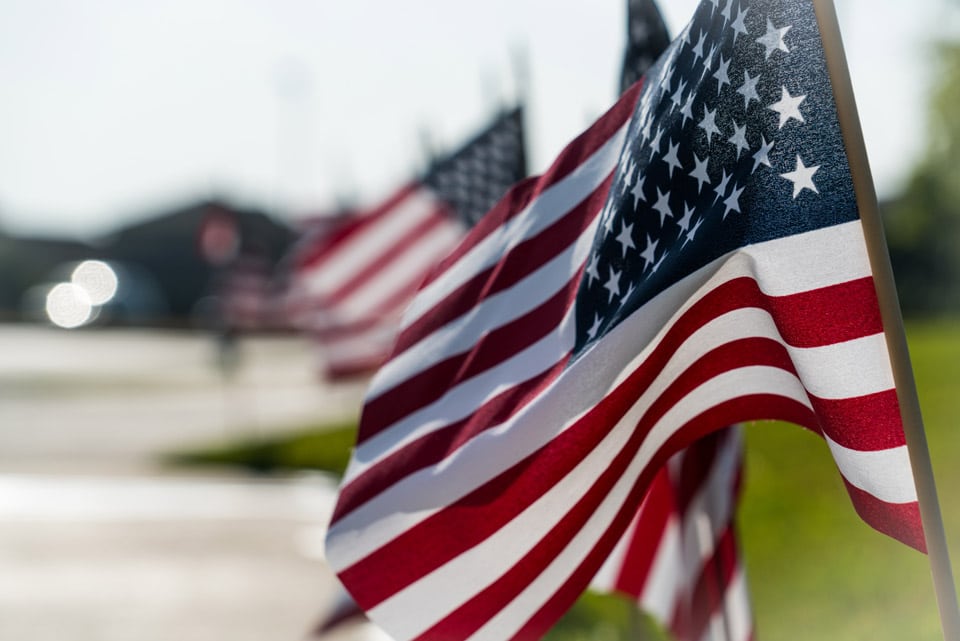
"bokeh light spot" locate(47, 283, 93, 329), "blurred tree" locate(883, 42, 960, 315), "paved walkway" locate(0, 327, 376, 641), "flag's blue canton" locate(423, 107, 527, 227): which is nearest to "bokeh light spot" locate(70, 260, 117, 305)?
"bokeh light spot" locate(47, 283, 93, 329)

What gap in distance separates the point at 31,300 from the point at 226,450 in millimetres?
41545

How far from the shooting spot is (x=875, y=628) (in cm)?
585

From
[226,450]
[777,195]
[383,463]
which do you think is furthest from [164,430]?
[777,195]

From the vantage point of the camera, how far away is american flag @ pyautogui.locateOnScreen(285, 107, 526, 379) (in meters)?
6.80

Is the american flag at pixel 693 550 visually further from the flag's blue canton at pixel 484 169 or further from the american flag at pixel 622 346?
the flag's blue canton at pixel 484 169

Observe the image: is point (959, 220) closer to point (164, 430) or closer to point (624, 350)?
point (164, 430)

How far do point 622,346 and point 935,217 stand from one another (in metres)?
43.7

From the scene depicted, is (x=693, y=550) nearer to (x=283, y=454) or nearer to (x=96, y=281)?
(x=283, y=454)

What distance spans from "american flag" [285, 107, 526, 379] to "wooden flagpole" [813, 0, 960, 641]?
4299 mm

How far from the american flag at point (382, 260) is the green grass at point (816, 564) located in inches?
87.2

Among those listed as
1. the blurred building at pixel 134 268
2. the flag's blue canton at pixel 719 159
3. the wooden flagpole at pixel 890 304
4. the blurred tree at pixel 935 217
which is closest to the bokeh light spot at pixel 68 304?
the blurred building at pixel 134 268

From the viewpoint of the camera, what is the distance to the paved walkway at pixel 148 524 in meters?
7.52

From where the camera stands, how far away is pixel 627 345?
2.73 meters

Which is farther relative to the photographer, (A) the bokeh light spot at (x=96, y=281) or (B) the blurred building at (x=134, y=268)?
(A) the bokeh light spot at (x=96, y=281)
